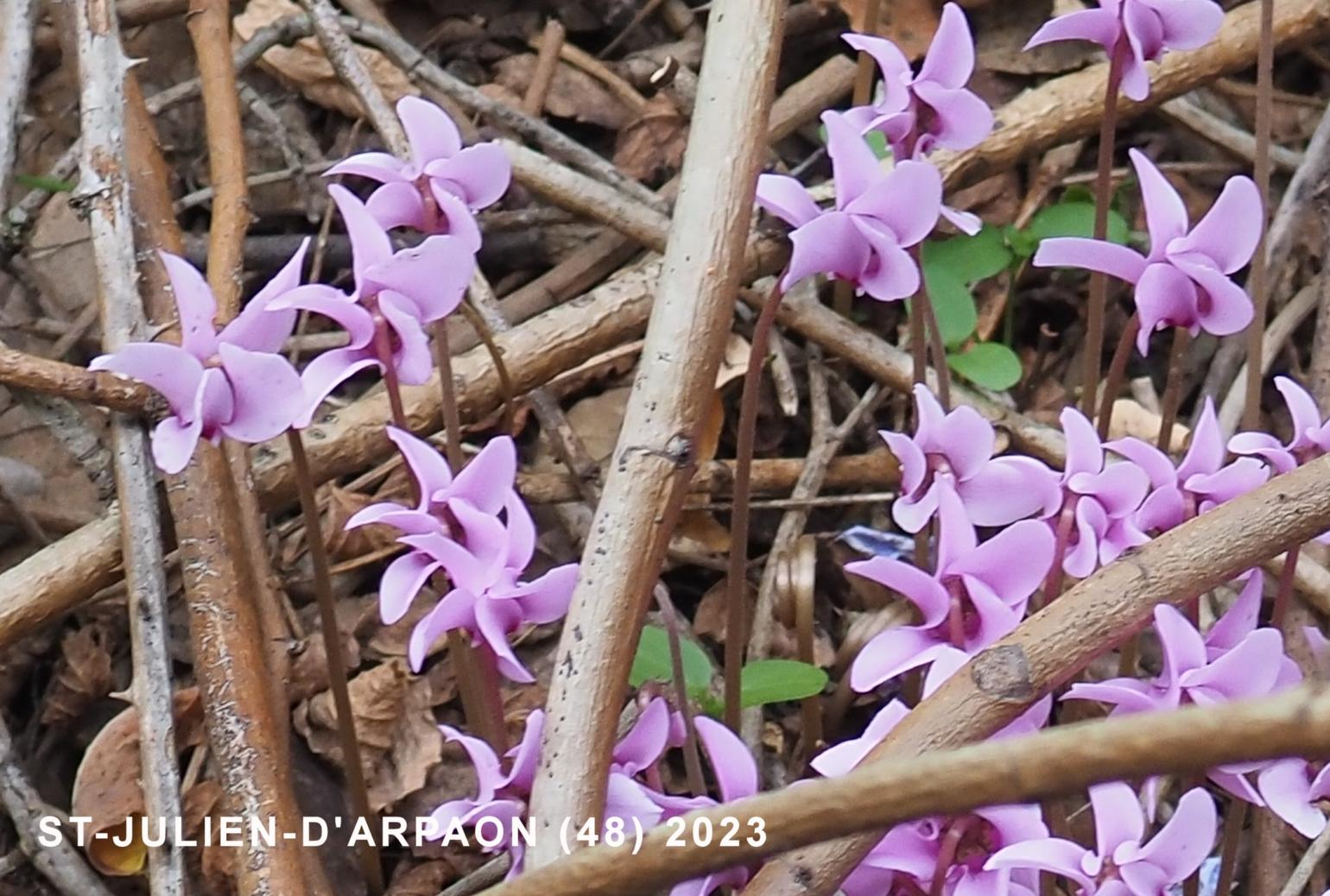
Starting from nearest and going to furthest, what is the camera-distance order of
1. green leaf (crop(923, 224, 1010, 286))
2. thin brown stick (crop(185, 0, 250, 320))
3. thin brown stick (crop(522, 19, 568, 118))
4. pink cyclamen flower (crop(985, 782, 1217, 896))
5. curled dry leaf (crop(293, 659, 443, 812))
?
pink cyclamen flower (crop(985, 782, 1217, 896))
thin brown stick (crop(185, 0, 250, 320))
curled dry leaf (crop(293, 659, 443, 812))
green leaf (crop(923, 224, 1010, 286))
thin brown stick (crop(522, 19, 568, 118))

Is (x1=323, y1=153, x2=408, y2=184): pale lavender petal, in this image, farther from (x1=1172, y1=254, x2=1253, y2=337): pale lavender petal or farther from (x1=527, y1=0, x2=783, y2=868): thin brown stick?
(x1=1172, y1=254, x2=1253, y2=337): pale lavender petal

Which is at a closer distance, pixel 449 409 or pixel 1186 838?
pixel 1186 838

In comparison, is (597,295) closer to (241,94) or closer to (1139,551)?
(241,94)

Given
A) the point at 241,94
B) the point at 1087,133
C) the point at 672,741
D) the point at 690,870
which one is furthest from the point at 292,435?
the point at 1087,133

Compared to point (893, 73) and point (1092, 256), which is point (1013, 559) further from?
point (893, 73)

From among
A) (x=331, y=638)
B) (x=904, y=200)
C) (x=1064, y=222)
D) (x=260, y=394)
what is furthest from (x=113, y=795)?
(x=1064, y=222)

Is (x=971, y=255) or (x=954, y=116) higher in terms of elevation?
(x=954, y=116)

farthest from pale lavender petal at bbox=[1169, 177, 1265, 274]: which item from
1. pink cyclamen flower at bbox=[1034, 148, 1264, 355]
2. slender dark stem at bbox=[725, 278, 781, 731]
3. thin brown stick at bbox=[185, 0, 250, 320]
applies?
thin brown stick at bbox=[185, 0, 250, 320]
